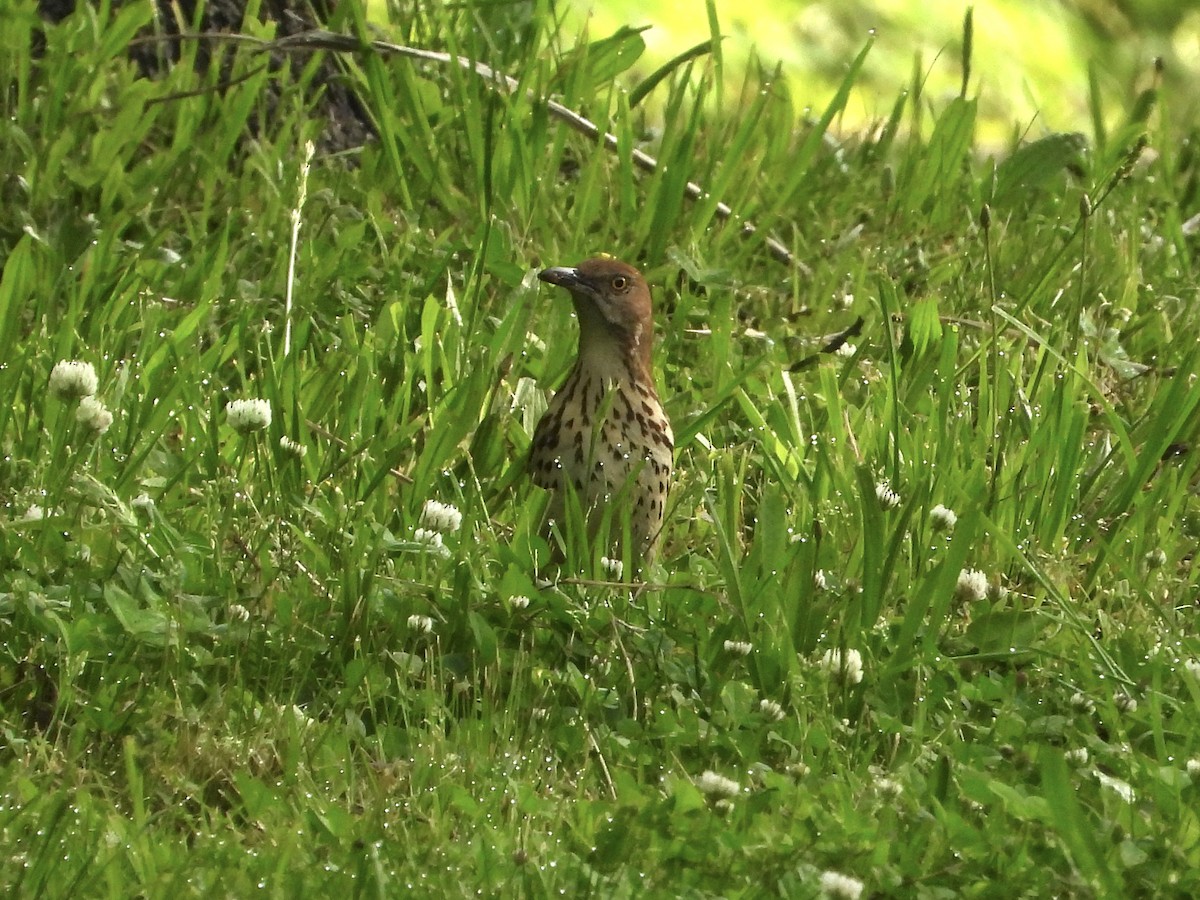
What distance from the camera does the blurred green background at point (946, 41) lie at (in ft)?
27.8

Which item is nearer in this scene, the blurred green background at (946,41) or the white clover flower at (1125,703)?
the white clover flower at (1125,703)

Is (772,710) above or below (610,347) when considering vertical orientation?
below

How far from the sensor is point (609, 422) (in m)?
4.26

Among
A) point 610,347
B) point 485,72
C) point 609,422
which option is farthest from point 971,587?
point 485,72

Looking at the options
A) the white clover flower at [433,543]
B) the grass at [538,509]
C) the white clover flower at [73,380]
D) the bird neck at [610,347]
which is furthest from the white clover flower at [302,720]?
the bird neck at [610,347]

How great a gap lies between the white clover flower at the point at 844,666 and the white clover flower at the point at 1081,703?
0.40m

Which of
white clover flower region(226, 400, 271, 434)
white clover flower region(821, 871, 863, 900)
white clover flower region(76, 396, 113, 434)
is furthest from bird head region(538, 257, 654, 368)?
white clover flower region(821, 871, 863, 900)

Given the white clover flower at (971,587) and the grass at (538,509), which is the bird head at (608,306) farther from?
the white clover flower at (971,587)

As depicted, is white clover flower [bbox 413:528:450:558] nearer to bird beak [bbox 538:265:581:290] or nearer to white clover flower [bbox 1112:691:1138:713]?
bird beak [bbox 538:265:581:290]

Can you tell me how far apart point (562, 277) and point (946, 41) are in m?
4.69

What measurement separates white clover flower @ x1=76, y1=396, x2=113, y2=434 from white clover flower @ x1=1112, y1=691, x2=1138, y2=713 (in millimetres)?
2024

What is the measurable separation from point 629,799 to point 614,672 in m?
0.48

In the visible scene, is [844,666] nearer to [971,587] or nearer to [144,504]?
[971,587]

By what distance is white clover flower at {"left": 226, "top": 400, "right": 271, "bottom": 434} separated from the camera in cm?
400
